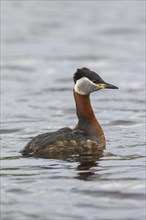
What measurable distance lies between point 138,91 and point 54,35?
1167 centimetres

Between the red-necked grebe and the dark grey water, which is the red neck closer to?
the red-necked grebe

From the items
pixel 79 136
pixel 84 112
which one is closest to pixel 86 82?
pixel 84 112

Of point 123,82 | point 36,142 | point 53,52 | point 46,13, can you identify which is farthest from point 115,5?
point 36,142

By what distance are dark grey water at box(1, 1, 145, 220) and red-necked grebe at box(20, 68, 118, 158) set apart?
0.33 metres

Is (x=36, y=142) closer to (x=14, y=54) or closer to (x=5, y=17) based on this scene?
(x=14, y=54)

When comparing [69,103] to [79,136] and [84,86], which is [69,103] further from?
[79,136]

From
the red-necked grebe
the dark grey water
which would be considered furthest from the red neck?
the dark grey water

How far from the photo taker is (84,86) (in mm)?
17547

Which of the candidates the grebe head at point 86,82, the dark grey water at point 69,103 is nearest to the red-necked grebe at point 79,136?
the grebe head at point 86,82

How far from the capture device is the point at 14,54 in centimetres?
3222

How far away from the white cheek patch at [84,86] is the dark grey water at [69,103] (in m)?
1.22

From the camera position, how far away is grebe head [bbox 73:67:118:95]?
17.4 m

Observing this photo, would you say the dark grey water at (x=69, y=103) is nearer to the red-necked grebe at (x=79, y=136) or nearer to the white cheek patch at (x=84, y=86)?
the red-necked grebe at (x=79, y=136)

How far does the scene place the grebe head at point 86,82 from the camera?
17.4 metres
